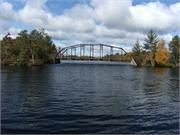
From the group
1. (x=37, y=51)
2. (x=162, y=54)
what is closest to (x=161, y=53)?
(x=162, y=54)

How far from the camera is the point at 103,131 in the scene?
823 cm

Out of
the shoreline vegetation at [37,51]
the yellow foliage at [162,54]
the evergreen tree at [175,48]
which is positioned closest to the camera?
the shoreline vegetation at [37,51]

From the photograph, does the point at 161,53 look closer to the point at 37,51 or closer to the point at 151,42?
the point at 151,42

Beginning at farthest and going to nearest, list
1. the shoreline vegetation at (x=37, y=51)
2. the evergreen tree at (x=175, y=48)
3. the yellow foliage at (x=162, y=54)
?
the evergreen tree at (x=175, y=48), the yellow foliage at (x=162, y=54), the shoreline vegetation at (x=37, y=51)

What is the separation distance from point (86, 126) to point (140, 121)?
379cm

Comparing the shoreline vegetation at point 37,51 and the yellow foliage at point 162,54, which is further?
the yellow foliage at point 162,54

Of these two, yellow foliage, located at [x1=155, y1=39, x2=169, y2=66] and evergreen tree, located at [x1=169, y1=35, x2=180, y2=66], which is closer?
yellow foliage, located at [x1=155, y1=39, x2=169, y2=66]

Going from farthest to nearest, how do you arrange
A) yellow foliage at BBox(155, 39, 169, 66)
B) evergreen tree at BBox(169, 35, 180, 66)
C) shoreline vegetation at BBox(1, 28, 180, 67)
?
1. evergreen tree at BBox(169, 35, 180, 66)
2. yellow foliage at BBox(155, 39, 169, 66)
3. shoreline vegetation at BBox(1, 28, 180, 67)

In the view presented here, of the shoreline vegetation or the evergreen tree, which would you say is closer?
the shoreline vegetation

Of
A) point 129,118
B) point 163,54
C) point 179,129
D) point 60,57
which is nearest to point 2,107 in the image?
point 129,118

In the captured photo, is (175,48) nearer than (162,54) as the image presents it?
No

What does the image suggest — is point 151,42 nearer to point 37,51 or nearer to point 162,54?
point 162,54

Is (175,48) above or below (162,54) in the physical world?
above

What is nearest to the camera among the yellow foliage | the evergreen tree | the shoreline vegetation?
the shoreline vegetation
